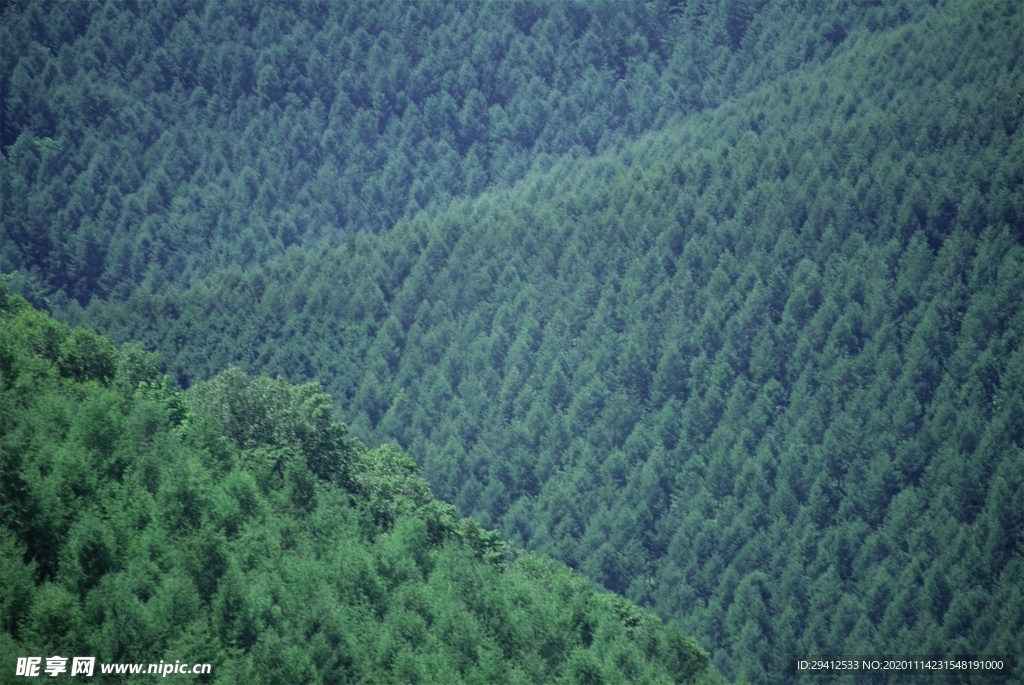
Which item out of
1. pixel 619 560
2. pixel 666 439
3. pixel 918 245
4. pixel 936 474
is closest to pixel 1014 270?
pixel 918 245

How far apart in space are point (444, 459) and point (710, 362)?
36.6 meters

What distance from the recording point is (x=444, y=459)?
628ft

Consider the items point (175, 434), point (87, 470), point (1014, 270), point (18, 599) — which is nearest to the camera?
point (18, 599)

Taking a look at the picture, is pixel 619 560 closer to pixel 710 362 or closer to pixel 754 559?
pixel 754 559

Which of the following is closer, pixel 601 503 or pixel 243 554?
pixel 243 554

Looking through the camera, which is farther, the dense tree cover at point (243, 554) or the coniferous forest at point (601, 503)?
the coniferous forest at point (601, 503)

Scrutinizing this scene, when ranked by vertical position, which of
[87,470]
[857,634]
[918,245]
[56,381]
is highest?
[918,245]

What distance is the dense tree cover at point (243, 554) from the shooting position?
6750 centimetres

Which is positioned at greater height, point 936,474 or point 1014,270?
point 1014,270

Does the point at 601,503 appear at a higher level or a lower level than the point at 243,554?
higher

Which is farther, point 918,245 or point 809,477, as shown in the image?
point 918,245

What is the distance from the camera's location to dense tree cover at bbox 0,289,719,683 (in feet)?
221

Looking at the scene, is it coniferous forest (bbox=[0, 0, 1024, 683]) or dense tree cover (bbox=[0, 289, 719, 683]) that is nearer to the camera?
dense tree cover (bbox=[0, 289, 719, 683])

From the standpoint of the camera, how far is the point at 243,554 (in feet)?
251
